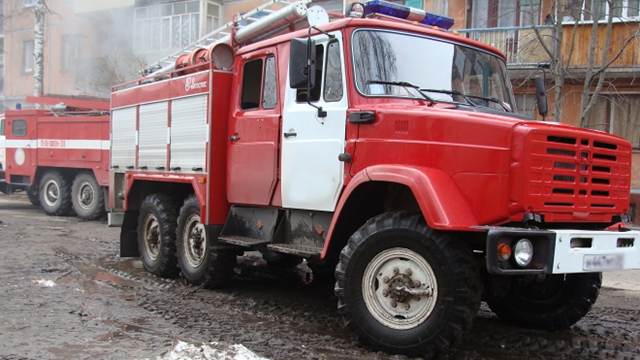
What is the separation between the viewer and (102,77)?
23.0 m

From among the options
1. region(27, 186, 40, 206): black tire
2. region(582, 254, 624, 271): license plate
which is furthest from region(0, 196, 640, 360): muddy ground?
region(27, 186, 40, 206): black tire

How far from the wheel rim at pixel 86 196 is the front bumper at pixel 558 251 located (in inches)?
464

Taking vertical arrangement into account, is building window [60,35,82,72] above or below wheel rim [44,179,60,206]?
above

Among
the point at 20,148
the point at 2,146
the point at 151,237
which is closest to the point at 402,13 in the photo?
the point at 151,237

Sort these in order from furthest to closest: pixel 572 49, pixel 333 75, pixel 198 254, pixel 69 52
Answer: pixel 69 52
pixel 572 49
pixel 198 254
pixel 333 75

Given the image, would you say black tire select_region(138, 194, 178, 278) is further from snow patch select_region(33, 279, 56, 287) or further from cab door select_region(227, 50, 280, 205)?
cab door select_region(227, 50, 280, 205)

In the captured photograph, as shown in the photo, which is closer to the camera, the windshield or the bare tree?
the windshield

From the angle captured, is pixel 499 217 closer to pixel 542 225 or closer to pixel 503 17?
pixel 542 225

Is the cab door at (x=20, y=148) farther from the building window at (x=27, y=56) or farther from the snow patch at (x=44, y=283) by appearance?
the building window at (x=27, y=56)

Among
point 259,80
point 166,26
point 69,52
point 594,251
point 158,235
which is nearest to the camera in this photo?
point 594,251

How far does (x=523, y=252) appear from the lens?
4.05m

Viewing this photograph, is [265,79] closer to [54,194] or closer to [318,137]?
[318,137]

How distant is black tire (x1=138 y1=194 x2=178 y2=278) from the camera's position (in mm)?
7441

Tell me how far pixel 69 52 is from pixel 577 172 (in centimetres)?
2669
